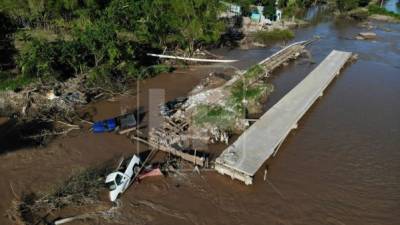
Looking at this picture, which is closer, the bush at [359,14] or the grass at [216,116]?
the grass at [216,116]

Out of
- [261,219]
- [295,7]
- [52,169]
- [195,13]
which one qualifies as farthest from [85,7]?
[295,7]

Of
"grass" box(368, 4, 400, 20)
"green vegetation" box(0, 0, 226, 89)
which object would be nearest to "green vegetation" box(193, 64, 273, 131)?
"green vegetation" box(0, 0, 226, 89)

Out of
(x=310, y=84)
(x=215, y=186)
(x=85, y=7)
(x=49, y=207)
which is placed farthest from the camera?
(x=85, y=7)

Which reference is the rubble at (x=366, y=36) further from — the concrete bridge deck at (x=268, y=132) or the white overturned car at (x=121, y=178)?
the white overturned car at (x=121, y=178)

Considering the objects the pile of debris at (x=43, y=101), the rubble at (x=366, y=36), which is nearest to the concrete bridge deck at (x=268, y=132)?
the pile of debris at (x=43, y=101)

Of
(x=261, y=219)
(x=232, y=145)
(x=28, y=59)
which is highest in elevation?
(x=28, y=59)

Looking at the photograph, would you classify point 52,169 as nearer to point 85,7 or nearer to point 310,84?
point 310,84
